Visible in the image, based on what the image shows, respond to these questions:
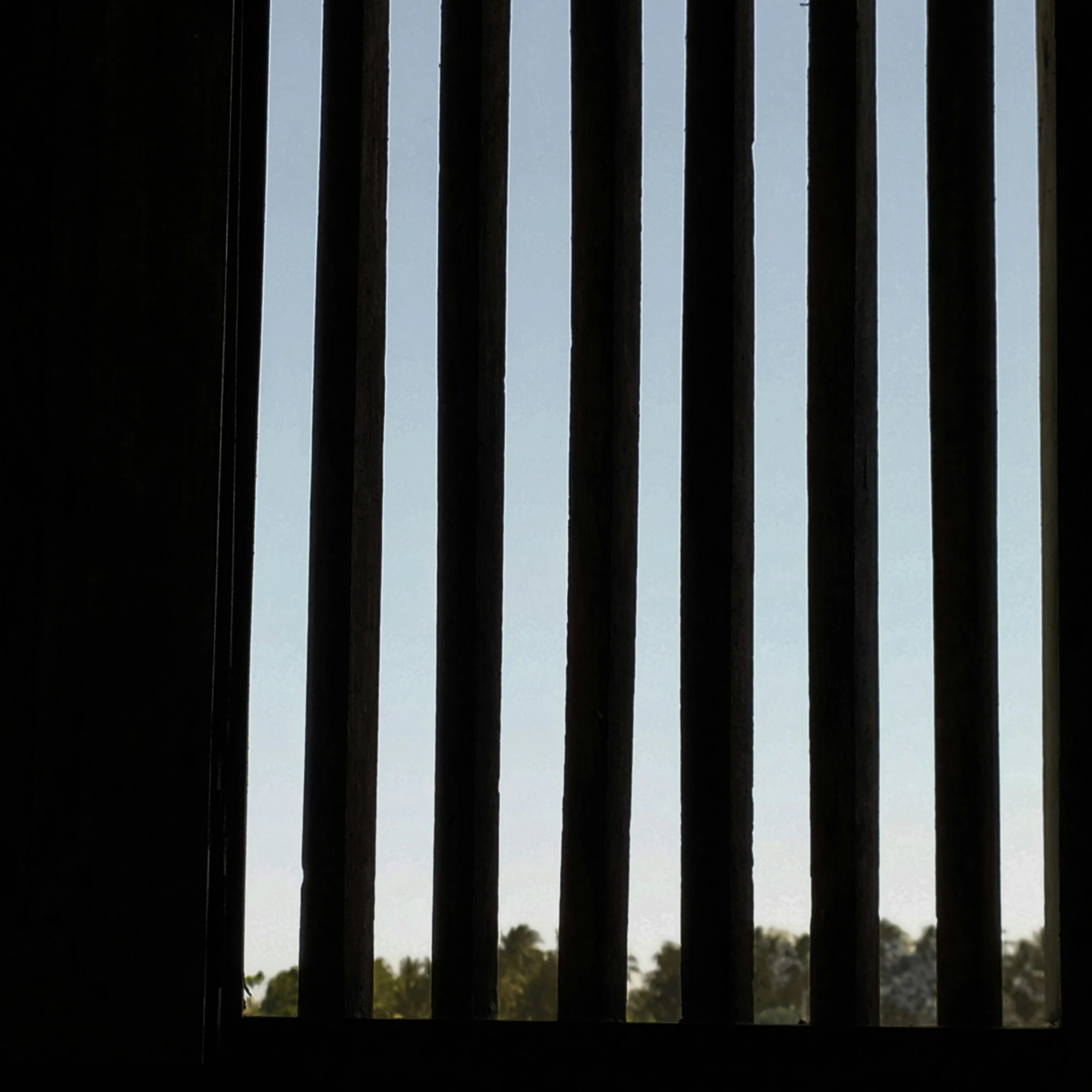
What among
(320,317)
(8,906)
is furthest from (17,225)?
(8,906)

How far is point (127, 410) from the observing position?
144cm

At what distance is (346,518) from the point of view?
4.82 ft

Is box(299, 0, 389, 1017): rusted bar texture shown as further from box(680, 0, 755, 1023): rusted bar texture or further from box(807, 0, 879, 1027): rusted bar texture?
box(807, 0, 879, 1027): rusted bar texture

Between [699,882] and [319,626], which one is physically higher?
[319,626]

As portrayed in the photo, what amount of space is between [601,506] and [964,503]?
1.34ft

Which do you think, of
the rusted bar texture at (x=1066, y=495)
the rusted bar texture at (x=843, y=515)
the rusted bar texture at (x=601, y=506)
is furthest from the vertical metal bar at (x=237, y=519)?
the rusted bar texture at (x=1066, y=495)

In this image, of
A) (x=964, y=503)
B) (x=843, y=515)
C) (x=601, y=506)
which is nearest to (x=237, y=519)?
(x=601, y=506)

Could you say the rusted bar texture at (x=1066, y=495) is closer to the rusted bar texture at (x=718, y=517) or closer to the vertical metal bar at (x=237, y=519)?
the rusted bar texture at (x=718, y=517)

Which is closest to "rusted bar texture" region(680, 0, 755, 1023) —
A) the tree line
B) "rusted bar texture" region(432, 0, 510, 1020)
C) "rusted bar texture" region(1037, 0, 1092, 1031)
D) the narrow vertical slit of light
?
the tree line

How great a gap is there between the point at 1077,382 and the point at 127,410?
1056 mm

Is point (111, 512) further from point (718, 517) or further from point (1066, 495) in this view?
point (1066, 495)

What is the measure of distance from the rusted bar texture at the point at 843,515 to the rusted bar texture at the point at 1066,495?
18 centimetres

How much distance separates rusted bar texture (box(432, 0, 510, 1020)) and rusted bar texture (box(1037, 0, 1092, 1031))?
61 centimetres

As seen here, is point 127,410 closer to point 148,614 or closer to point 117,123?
point 148,614
